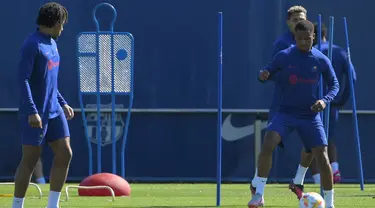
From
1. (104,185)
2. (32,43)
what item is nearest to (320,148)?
(32,43)

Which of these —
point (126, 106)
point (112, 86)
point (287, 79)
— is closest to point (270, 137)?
point (287, 79)

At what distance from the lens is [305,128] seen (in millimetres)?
10242

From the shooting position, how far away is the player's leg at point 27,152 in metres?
9.11

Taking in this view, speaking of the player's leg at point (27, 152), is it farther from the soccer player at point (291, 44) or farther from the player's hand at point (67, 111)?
the soccer player at point (291, 44)

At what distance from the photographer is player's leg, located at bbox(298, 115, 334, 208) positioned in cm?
1019

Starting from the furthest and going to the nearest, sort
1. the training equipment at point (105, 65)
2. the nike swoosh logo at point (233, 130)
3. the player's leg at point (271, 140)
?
1. the nike swoosh logo at point (233, 130)
2. the training equipment at point (105, 65)
3. the player's leg at point (271, 140)

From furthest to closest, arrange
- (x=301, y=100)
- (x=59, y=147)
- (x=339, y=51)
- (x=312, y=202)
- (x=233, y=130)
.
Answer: (x=233, y=130)
(x=339, y=51)
(x=301, y=100)
(x=312, y=202)
(x=59, y=147)

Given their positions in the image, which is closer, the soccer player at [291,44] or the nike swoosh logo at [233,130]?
the soccer player at [291,44]

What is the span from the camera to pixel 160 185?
1551 centimetres

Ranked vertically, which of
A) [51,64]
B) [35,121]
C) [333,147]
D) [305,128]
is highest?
[51,64]

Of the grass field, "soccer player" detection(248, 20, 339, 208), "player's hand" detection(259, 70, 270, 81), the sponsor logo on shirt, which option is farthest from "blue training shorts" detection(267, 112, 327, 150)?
the sponsor logo on shirt

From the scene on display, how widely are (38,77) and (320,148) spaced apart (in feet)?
8.80

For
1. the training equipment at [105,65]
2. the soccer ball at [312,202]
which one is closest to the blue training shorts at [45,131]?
the soccer ball at [312,202]

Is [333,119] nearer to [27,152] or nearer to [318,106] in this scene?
[318,106]
